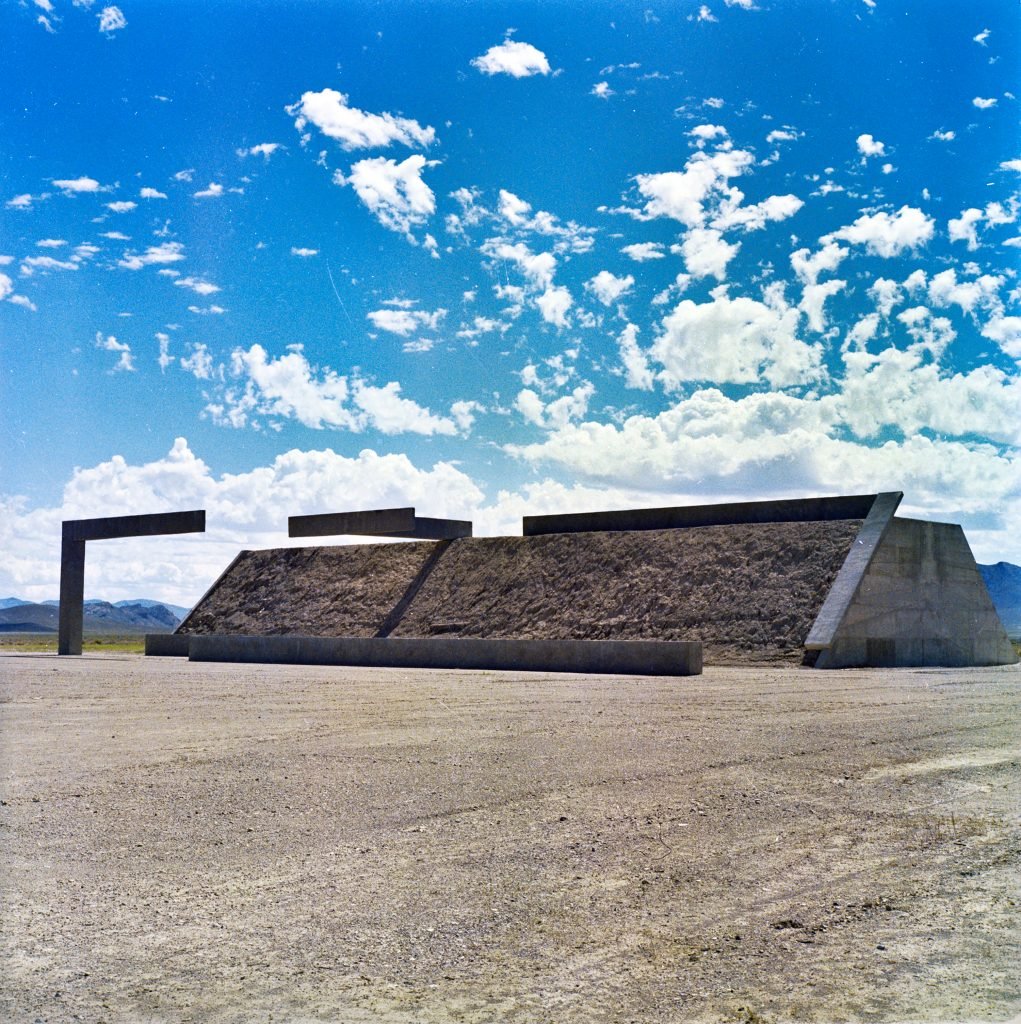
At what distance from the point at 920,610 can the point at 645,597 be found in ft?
25.6

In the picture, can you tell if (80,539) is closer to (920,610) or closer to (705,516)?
(705,516)

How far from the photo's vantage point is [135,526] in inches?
1606

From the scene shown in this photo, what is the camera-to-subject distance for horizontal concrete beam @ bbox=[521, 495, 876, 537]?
33.6m

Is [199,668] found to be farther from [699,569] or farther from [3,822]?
[3,822]

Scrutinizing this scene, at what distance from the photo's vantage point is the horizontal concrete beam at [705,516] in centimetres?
3362

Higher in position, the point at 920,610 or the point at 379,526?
the point at 379,526

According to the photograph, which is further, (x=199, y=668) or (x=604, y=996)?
(x=199, y=668)

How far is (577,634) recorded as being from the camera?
32.9 meters

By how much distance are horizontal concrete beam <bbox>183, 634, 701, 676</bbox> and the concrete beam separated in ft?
30.6

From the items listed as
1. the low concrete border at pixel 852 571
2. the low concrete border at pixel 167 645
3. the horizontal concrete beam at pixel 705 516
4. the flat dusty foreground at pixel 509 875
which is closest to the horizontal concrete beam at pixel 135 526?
the low concrete border at pixel 167 645

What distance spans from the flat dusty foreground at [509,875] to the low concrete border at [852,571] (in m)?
16.6

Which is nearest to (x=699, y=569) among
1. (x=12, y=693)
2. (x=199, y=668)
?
(x=199, y=668)

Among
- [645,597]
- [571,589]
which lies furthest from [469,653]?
[571,589]

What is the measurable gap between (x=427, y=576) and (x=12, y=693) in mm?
23748
